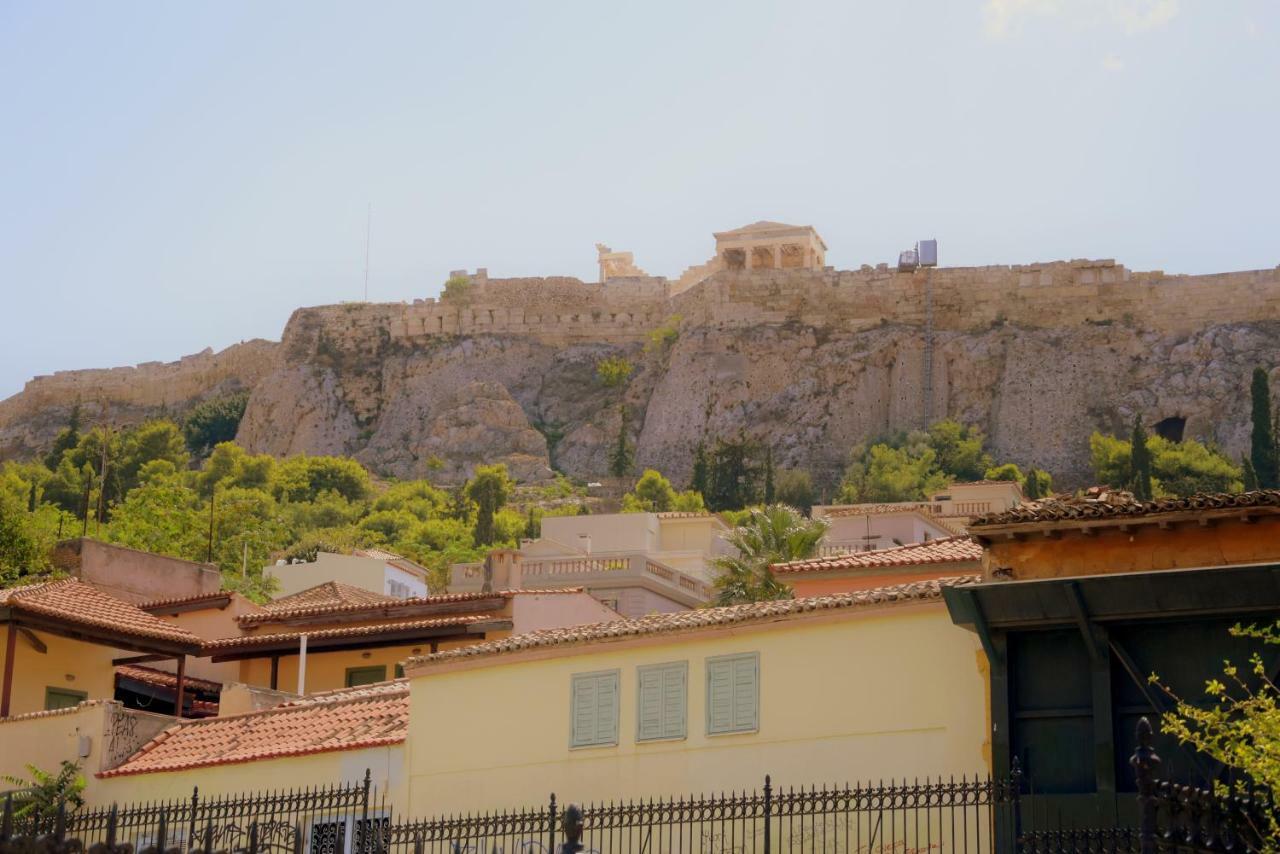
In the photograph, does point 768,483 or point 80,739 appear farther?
point 768,483

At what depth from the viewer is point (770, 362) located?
103m

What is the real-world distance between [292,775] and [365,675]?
8098mm

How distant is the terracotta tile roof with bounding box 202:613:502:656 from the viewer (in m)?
30.3

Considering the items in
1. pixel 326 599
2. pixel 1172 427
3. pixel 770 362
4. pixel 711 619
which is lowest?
pixel 711 619

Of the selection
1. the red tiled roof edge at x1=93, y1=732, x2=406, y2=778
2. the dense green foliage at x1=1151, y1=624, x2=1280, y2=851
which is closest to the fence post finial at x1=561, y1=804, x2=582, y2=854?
the dense green foliage at x1=1151, y1=624, x2=1280, y2=851

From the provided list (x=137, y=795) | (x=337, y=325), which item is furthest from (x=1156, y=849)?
(x=337, y=325)

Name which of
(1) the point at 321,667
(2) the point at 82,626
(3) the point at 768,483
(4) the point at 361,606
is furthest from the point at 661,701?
(3) the point at 768,483

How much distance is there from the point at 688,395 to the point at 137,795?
80009mm

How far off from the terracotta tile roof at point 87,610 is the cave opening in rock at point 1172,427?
70.1 meters

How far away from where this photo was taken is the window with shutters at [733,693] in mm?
21062

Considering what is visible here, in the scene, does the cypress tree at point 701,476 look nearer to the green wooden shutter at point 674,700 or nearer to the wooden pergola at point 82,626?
the wooden pergola at point 82,626

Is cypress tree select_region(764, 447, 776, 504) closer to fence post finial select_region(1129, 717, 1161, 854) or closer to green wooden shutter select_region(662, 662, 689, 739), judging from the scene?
green wooden shutter select_region(662, 662, 689, 739)

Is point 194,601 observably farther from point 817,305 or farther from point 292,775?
point 817,305

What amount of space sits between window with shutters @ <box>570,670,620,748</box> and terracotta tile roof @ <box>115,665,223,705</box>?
31.5 ft
